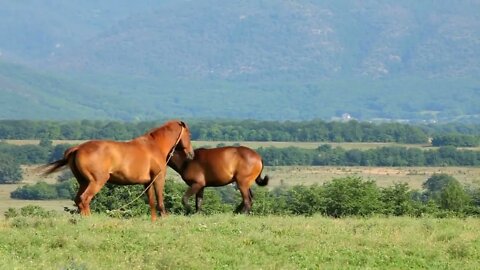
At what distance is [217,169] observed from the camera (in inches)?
1086

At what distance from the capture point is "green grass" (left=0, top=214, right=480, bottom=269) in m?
19.7

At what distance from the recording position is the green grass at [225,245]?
19703 millimetres

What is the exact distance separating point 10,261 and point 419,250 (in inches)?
262

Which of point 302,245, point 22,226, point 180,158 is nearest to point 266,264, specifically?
point 302,245

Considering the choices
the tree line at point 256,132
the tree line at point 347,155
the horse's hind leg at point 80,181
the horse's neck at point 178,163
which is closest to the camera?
the horse's hind leg at point 80,181

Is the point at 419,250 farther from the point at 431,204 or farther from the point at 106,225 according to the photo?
the point at 431,204

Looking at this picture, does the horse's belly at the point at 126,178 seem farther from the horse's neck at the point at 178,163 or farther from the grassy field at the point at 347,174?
the grassy field at the point at 347,174

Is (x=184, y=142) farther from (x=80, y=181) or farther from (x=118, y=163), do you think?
(x=80, y=181)

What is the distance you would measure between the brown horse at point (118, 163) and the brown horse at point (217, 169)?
202cm

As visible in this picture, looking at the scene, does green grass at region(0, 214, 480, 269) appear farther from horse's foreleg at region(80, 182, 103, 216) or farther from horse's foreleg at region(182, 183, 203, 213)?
horse's foreleg at region(182, 183, 203, 213)

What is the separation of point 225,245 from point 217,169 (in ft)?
22.6

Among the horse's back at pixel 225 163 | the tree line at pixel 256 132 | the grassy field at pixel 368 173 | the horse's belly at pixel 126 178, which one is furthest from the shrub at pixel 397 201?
the tree line at pixel 256 132

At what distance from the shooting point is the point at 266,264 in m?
19.7

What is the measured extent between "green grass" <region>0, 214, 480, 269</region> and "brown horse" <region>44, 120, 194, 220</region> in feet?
2.80
